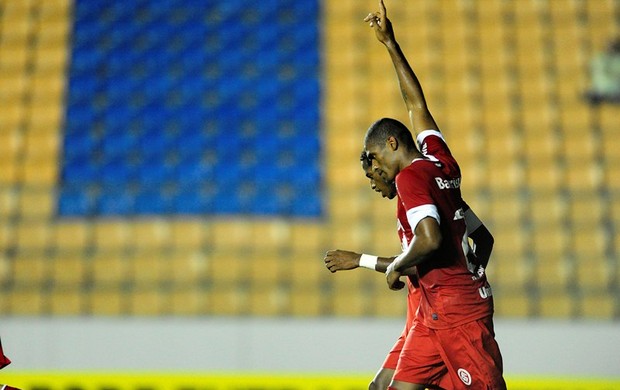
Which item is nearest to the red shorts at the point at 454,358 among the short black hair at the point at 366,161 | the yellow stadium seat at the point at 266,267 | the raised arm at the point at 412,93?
the short black hair at the point at 366,161

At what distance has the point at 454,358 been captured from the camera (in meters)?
2.09

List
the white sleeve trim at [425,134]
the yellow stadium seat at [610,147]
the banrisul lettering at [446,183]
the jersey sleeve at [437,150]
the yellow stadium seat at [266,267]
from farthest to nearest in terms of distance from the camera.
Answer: the yellow stadium seat at [610,147] → the yellow stadium seat at [266,267] → the white sleeve trim at [425,134] → the jersey sleeve at [437,150] → the banrisul lettering at [446,183]

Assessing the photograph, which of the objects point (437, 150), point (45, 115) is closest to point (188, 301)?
point (45, 115)

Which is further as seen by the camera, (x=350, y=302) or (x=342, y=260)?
(x=350, y=302)

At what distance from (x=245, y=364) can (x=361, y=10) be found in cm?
251

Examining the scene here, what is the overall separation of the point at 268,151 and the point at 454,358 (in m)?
3.18

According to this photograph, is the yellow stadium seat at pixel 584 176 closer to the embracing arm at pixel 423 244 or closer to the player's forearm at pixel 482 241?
the player's forearm at pixel 482 241

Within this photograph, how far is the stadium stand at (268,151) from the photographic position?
4.85 m

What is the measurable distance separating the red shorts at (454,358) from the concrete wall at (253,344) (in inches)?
85.3

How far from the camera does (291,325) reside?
14.8 feet

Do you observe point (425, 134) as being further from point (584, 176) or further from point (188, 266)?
point (584, 176)

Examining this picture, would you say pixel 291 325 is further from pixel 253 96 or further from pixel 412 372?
pixel 412 372

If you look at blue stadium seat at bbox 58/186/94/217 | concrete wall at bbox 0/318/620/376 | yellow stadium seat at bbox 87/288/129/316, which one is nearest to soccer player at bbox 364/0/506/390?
concrete wall at bbox 0/318/620/376

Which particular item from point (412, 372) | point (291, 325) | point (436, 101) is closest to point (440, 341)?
point (412, 372)
